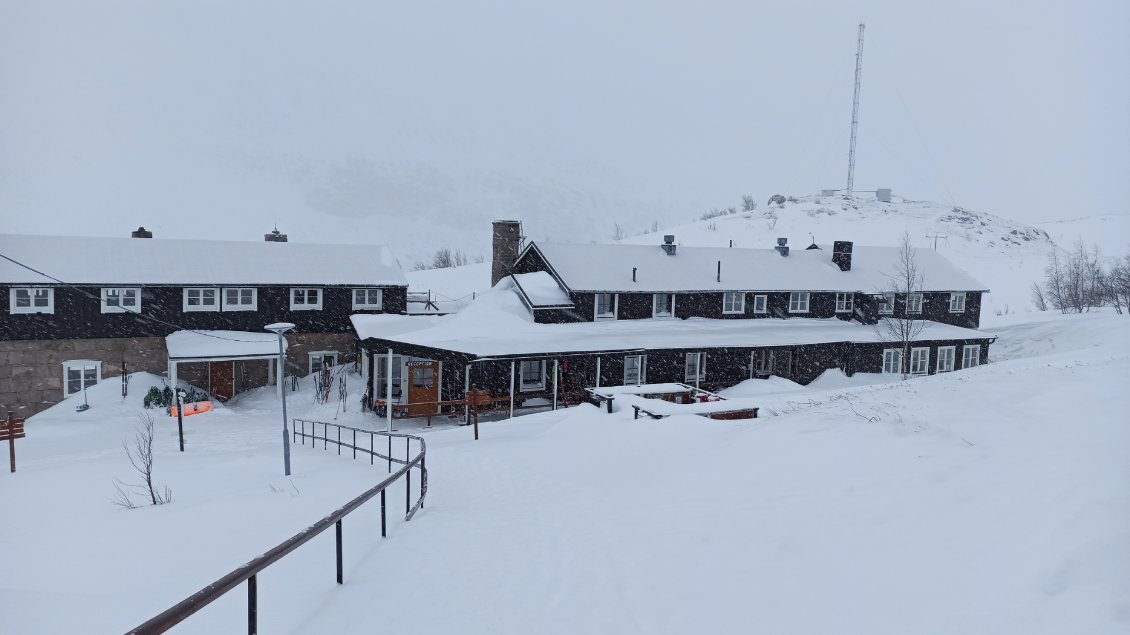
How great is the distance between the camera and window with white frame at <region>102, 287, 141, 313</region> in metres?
27.3

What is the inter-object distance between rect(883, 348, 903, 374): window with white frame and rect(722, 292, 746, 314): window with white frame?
6.95 m

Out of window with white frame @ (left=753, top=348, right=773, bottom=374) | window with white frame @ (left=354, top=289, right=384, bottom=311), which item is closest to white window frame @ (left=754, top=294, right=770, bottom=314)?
window with white frame @ (left=753, top=348, right=773, bottom=374)

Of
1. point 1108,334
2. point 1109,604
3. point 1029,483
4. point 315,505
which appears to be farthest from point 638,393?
point 1108,334

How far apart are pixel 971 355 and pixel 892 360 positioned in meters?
5.48

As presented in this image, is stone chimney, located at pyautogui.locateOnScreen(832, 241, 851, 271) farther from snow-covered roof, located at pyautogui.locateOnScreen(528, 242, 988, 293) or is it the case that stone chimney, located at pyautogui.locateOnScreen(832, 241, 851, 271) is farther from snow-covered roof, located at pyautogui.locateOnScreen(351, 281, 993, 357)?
snow-covered roof, located at pyautogui.locateOnScreen(351, 281, 993, 357)

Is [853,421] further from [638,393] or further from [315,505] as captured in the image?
[638,393]

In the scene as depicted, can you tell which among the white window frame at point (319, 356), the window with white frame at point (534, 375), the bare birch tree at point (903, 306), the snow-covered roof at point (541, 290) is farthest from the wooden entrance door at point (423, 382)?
the bare birch tree at point (903, 306)

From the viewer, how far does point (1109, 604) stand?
14.1ft

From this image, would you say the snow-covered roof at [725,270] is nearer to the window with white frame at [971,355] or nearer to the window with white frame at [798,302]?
the window with white frame at [798,302]

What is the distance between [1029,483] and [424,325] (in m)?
25.1

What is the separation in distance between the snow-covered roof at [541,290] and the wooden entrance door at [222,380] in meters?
12.7

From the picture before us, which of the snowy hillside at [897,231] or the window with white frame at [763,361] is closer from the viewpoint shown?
the window with white frame at [763,361]

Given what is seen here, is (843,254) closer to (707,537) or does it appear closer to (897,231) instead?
(707,537)

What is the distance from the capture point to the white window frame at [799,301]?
111 feet
